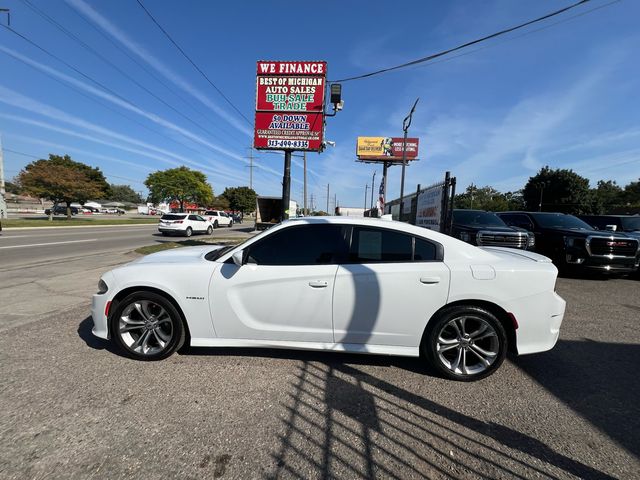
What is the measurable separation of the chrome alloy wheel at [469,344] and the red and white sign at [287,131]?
10657mm

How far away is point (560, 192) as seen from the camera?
55.3 m

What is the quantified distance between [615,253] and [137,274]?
32.6ft

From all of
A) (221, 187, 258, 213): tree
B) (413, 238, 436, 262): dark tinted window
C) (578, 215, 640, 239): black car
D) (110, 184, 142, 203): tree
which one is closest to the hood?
(413, 238, 436, 262): dark tinted window

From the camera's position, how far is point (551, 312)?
9.70 ft

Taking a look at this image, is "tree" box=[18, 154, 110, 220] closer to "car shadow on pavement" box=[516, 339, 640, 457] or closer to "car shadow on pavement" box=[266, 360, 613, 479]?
"car shadow on pavement" box=[266, 360, 613, 479]

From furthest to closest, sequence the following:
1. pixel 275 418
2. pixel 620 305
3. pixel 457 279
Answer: pixel 620 305
pixel 457 279
pixel 275 418

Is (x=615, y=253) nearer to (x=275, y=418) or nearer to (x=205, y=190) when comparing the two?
(x=275, y=418)

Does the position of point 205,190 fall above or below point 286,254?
above

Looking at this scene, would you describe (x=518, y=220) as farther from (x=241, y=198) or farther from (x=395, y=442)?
(x=241, y=198)

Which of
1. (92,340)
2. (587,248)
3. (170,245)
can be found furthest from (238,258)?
(170,245)

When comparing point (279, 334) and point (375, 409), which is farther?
point (279, 334)

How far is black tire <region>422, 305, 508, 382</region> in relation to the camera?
297 cm

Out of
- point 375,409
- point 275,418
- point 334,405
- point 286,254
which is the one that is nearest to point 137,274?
point 286,254

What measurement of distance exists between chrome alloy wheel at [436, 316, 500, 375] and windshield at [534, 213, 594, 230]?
25.8ft
